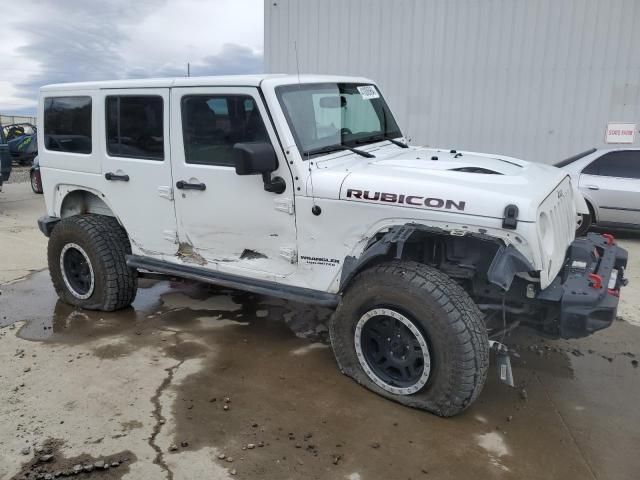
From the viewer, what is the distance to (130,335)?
14.9 ft

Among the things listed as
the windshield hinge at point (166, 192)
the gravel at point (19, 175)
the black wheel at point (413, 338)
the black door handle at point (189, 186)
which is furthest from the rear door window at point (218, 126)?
the gravel at point (19, 175)

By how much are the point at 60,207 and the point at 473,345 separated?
398cm

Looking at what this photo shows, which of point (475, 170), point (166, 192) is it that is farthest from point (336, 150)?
point (166, 192)

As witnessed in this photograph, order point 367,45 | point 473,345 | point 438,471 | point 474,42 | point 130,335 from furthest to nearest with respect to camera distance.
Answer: point 367,45 → point 474,42 → point 130,335 → point 473,345 → point 438,471

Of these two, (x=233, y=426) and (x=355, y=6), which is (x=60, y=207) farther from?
(x=355, y=6)

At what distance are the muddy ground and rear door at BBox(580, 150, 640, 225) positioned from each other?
11.4 ft

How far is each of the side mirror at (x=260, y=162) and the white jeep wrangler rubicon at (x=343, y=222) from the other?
0.04 feet

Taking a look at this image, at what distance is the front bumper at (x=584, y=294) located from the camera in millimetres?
3137

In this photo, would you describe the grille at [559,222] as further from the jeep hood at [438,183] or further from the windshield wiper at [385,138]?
the windshield wiper at [385,138]

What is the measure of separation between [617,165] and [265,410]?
684cm

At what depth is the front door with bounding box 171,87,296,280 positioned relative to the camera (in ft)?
12.3

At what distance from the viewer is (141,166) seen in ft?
14.4

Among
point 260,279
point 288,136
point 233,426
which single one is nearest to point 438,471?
point 233,426

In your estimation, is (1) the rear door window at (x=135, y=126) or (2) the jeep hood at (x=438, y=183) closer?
(2) the jeep hood at (x=438, y=183)
